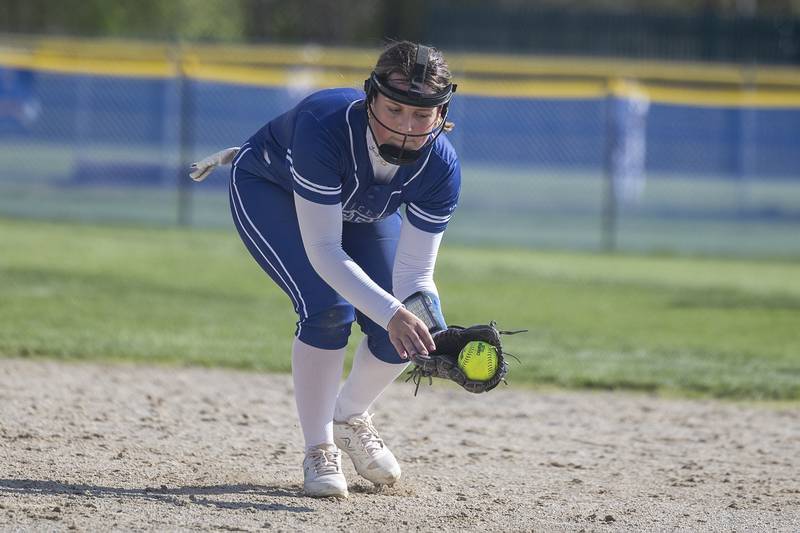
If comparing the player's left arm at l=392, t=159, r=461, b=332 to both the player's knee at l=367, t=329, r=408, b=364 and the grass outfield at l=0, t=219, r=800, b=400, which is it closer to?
the player's knee at l=367, t=329, r=408, b=364

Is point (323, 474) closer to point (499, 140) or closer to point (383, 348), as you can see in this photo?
point (383, 348)

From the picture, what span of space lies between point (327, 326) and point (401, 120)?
2.72 ft

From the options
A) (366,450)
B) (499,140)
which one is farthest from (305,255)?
(499,140)

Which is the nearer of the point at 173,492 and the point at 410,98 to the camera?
the point at 410,98

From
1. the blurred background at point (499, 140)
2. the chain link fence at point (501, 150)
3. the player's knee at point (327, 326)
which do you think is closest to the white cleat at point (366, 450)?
the player's knee at point (327, 326)

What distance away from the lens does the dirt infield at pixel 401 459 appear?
427cm

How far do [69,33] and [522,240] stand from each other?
17.0m

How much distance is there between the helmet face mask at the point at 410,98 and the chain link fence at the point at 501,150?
10821 millimetres

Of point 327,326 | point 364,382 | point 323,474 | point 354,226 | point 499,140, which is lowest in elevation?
point 323,474

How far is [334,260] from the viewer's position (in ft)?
13.9

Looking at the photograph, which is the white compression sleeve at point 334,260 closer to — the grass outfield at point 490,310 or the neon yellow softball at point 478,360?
the neon yellow softball at point 478,360

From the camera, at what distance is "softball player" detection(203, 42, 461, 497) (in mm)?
4156

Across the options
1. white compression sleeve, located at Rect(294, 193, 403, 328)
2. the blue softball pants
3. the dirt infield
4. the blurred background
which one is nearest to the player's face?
white compression sleeve, located at Rect(294, 193, 403, 328)

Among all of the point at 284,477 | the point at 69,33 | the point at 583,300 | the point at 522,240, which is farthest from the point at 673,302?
the point at 69,33
